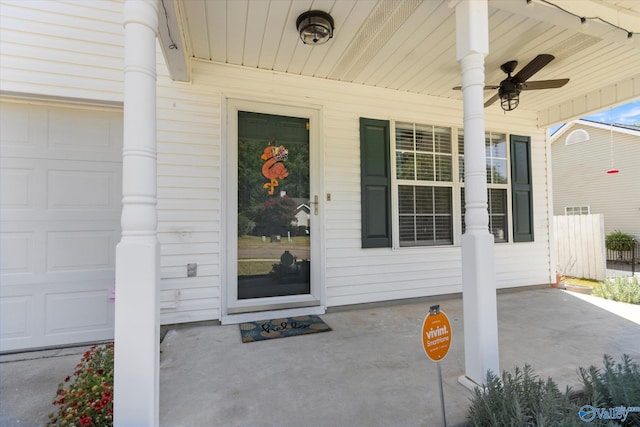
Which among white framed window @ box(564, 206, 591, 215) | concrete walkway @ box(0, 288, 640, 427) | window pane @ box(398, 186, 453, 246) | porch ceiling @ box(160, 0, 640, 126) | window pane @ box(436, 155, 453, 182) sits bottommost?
concrete walkway @ box(0, 288, 640, 427)

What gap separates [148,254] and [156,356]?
A: 476 mm

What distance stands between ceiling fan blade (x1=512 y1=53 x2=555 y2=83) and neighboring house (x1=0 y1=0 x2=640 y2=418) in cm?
3

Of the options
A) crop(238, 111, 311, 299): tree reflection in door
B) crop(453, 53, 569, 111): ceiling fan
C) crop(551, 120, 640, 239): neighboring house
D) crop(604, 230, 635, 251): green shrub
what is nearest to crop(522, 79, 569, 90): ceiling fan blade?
crop(453, 53, 569, 111): ceiling fan

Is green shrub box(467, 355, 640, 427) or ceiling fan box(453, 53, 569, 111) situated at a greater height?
ceiling fan box(453, 53, 569, 111)

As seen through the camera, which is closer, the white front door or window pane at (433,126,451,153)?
the white front door

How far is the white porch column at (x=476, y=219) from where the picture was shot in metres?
1.95

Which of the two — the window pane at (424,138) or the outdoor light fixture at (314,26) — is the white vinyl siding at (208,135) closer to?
the window pane at (424,138)

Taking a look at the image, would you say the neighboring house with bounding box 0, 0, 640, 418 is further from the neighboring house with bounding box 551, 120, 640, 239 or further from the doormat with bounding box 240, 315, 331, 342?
the neighboring house with bounding box 551, 120, 640, 239

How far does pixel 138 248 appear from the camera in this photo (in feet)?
4.58

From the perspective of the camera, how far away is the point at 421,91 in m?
4.08

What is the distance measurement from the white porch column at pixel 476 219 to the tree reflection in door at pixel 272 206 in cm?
192

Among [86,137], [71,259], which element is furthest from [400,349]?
[86,137]

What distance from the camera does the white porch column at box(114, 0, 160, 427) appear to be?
1.37m

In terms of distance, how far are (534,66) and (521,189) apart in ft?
7.07
